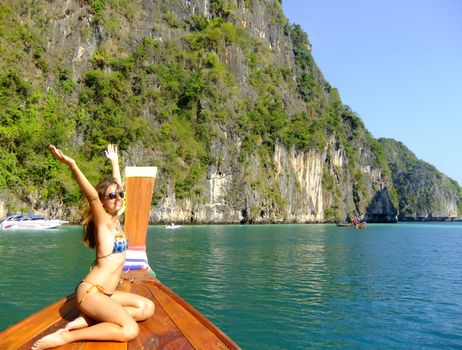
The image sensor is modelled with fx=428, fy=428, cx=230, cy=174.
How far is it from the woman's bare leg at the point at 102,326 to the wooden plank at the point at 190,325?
19.0 inches

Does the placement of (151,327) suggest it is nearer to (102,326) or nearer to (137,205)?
(102,326)

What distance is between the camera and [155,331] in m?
3.75

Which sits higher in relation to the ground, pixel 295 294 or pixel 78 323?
pixel 78 323

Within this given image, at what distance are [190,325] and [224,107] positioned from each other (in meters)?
63.8

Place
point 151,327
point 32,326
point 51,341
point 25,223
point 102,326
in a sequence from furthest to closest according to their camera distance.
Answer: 1. point 25,223
2. point 151,327
3. point 32,326
4. point 102,326
5. point 51,341

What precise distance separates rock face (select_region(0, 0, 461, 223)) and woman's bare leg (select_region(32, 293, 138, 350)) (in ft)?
139

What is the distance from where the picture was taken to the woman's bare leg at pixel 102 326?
3.29 metres

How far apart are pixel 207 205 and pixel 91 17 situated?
29761 mm

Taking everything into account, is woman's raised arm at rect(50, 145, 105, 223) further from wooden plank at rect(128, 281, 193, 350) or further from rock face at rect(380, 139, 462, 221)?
rock face at rect(380, 139, 462, 221)

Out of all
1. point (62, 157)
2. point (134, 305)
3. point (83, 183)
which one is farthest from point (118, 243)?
point (62, 157)

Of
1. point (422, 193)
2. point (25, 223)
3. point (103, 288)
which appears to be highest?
point (422, 193)

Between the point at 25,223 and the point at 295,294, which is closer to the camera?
the point at 295,294

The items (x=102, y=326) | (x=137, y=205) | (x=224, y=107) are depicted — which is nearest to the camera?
(x=102, y=326)

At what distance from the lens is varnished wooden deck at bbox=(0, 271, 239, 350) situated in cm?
336
